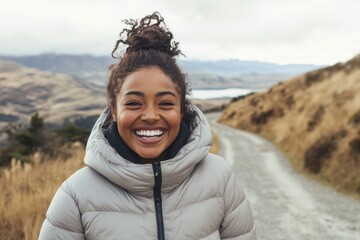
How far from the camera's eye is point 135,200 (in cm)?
204

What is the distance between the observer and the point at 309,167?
13.0 meters

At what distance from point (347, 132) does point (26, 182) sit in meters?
10.7

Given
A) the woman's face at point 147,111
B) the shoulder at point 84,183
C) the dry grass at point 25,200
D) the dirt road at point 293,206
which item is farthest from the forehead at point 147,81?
the dirt road at point 293,206

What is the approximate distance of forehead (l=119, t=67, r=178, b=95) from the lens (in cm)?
205

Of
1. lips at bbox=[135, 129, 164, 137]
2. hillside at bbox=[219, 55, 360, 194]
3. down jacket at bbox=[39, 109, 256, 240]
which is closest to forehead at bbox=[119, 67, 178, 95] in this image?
lips at bbox=[135, 129, 164, 137]

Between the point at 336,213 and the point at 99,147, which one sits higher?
the point at 99,147

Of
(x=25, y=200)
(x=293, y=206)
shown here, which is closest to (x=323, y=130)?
(x=293, y=206)

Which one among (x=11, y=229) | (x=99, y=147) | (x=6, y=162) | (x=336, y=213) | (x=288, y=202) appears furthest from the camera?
(x=6, y=162)

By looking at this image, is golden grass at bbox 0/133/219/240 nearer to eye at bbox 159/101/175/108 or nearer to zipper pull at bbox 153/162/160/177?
zipper pull at bbox 153/162/160/177

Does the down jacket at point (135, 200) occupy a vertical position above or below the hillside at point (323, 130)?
above

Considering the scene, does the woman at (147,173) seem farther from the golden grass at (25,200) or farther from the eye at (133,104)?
the golden grass at (25,200)

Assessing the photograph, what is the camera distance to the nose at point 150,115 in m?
2.03

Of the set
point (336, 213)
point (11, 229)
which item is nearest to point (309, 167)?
point (336, 213)

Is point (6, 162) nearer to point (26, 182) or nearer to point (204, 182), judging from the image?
point (26, 182)
